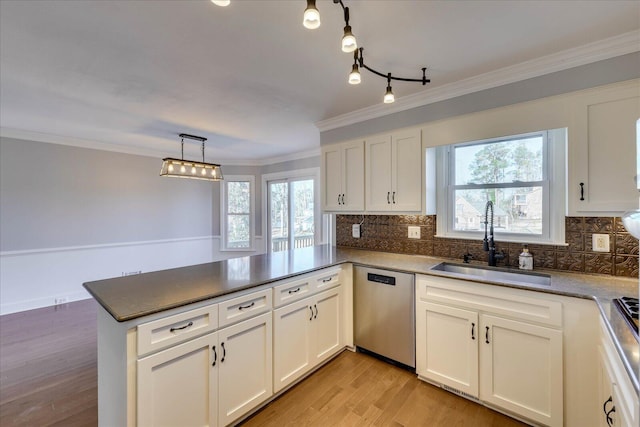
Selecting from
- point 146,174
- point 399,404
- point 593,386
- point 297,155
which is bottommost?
point 399,404

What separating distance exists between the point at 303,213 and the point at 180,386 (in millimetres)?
3756

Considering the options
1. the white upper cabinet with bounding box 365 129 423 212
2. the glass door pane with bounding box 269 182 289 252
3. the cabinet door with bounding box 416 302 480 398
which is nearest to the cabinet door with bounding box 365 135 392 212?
the white upper cabinet with bounding box 365 129 423 212

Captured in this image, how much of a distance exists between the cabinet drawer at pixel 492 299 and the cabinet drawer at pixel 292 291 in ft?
2.95

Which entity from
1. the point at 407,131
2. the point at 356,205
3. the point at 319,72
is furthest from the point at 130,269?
the point at 407,131

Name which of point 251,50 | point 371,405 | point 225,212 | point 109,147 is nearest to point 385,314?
point 371,405

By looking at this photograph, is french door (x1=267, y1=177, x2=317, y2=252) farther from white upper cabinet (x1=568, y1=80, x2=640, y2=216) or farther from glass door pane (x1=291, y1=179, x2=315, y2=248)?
white upper cabinet (x1=568, y1=80, x2=640, y2=216)

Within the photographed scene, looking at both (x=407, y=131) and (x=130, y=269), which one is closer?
(x=407, y=131)

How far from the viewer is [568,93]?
1.85m

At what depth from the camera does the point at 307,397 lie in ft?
6.61

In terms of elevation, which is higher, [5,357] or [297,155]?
[297,155]

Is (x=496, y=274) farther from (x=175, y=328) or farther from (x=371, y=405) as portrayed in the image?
(x=175, y=328)

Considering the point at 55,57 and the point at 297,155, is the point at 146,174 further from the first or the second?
the point at 55,57

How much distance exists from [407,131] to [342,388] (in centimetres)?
232

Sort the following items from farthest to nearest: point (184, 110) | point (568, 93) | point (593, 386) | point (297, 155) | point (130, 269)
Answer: point (297, 155)
point (130, 269)
point (184, 110)
point (568, 93)
point (593, 386)
